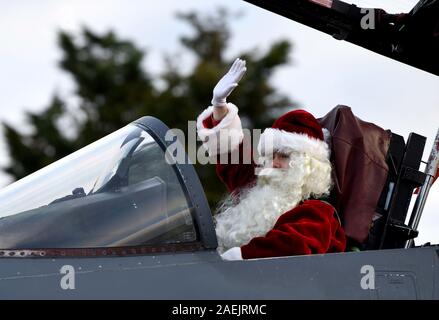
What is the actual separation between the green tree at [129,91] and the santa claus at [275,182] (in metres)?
16.8

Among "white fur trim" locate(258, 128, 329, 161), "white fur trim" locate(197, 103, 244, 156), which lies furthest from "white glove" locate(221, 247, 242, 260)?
"white fur trim" locate(197, 103, 244, 156)

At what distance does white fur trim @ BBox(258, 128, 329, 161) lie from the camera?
3602mm

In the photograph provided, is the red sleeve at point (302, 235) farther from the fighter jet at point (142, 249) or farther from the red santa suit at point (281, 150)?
the fighter jet at point (142, 249)

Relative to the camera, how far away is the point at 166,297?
2734mm

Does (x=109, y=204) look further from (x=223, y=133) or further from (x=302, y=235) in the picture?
(x=223, y=133)

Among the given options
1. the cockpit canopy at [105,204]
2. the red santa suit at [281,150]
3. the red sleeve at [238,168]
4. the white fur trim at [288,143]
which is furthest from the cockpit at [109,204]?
the red sleeve at [238,168]

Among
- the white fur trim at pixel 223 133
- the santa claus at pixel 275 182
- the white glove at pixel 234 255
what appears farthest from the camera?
the white fur trim at pixel 223 133

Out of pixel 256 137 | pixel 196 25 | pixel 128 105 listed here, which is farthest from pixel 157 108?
pixel 256 137

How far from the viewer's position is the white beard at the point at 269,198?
3449 millimetres

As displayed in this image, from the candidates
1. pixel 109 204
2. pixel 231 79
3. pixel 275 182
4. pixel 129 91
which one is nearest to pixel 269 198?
pixel 275 182

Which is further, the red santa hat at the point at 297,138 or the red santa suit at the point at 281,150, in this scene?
the red santa hat at the point at 297,138

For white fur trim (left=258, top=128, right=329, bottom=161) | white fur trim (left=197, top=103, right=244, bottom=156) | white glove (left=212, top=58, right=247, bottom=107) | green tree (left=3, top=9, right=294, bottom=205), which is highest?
green tree (left=3, top=9, right=294, bottom=205)

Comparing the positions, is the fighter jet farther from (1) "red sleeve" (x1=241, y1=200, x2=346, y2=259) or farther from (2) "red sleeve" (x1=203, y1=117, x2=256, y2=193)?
(2) "red sleeve" (x1=203, y1=117, x2=256, y2=193)

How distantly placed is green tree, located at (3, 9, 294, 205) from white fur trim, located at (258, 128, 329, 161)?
1694 cm
